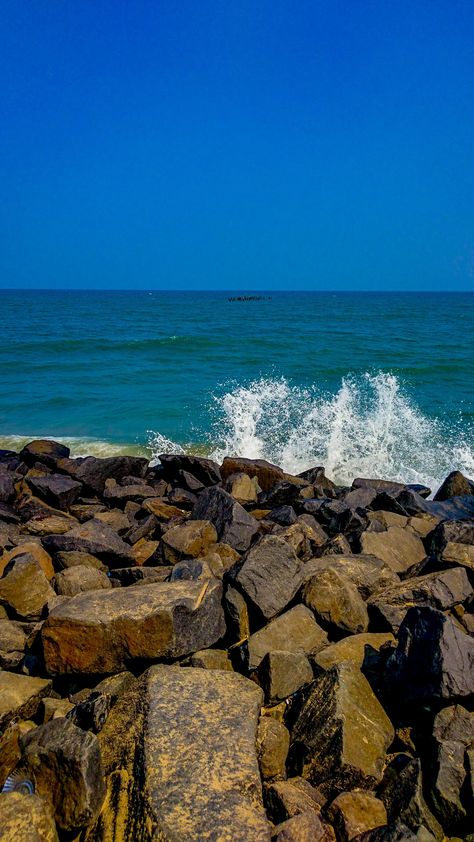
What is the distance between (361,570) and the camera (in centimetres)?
443

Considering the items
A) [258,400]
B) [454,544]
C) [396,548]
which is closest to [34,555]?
[396,548]

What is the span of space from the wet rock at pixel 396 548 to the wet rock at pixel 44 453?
16.5ft

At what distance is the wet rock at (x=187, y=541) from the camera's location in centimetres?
521

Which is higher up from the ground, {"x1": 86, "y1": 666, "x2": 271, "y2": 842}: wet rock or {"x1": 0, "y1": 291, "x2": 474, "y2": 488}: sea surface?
{"x1": 86, "y1": 666, "x2": 271, "y2": 842}: wet rock

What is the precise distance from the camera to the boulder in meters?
3.54

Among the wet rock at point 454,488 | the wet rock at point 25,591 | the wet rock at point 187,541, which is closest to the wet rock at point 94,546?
the wet rock at point 187,541

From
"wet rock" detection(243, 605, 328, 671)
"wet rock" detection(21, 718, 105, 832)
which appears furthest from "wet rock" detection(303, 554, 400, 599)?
"wet rock" detection(21, 718, 105, 832)

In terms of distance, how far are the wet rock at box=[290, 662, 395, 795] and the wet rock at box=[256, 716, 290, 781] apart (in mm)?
54

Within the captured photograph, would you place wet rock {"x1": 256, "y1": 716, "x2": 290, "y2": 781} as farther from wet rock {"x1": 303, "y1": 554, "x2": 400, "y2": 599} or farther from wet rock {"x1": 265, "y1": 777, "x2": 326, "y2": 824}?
wet rock {"x1": 303, "y1": 554, "x2": 400, "y2": 599}

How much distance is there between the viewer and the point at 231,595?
3.99 m

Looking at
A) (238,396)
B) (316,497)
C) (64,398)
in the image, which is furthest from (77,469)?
(64,398)

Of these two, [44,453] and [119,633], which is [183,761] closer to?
[119,633]

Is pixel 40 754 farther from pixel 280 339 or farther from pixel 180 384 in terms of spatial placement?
pixel 280 339

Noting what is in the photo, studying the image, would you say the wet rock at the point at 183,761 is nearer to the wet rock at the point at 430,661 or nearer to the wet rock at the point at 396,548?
the wet rock at the point at 430,661
